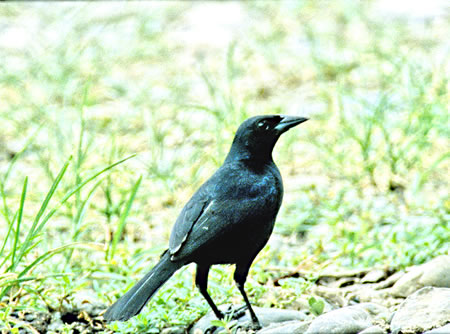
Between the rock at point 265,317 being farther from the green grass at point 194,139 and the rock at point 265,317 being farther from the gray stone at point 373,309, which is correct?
the gray stone at point 373,309

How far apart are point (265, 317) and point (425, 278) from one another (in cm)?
76

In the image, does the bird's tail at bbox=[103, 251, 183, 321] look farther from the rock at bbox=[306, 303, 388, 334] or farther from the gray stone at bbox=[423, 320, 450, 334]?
the gray stone at bbox=[423, 320, 450, 334]

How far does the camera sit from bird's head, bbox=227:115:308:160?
2.97 meters

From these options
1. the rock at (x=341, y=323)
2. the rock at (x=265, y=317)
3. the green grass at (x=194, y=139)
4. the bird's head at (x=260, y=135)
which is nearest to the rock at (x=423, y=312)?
the rock at (x=341, y=323)

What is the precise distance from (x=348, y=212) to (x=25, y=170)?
2.48 meters

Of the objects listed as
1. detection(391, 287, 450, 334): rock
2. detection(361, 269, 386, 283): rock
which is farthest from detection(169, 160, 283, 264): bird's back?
detection(361, 269, 386, 283): rock

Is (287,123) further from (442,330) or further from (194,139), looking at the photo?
(194,139)

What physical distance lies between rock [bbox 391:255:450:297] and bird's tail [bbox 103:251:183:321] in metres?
1.14

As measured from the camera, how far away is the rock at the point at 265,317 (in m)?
2.95

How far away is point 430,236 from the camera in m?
→ 3.76

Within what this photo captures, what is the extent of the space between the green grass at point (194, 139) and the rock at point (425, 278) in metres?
0.30

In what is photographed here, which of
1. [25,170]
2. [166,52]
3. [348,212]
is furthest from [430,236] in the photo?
[166,52]

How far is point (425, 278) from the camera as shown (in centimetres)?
319

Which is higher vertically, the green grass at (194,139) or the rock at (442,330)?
the green grass at (194,139)
